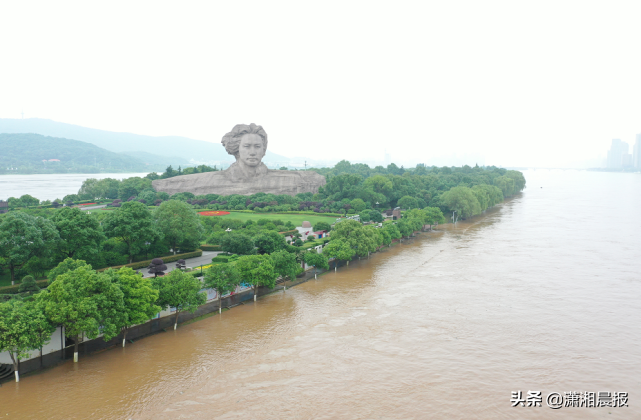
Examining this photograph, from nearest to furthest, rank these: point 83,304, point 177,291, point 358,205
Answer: point 83,304 → point 177,291 → point 358,205

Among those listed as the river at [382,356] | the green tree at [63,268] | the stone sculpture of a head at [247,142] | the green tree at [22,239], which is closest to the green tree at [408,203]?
the stone sculpture of a head at [247,142]

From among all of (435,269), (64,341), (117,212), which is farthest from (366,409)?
(117,212)

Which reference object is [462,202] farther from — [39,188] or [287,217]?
[39,188]

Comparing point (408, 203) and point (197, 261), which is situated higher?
point (408, 203)

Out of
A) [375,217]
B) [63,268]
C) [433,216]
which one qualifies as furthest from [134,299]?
[433,216]

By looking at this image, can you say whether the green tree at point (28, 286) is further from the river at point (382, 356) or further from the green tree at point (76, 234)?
the river at point (382, 356)

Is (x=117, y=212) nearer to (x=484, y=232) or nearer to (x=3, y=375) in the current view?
(x=3, y=375)
